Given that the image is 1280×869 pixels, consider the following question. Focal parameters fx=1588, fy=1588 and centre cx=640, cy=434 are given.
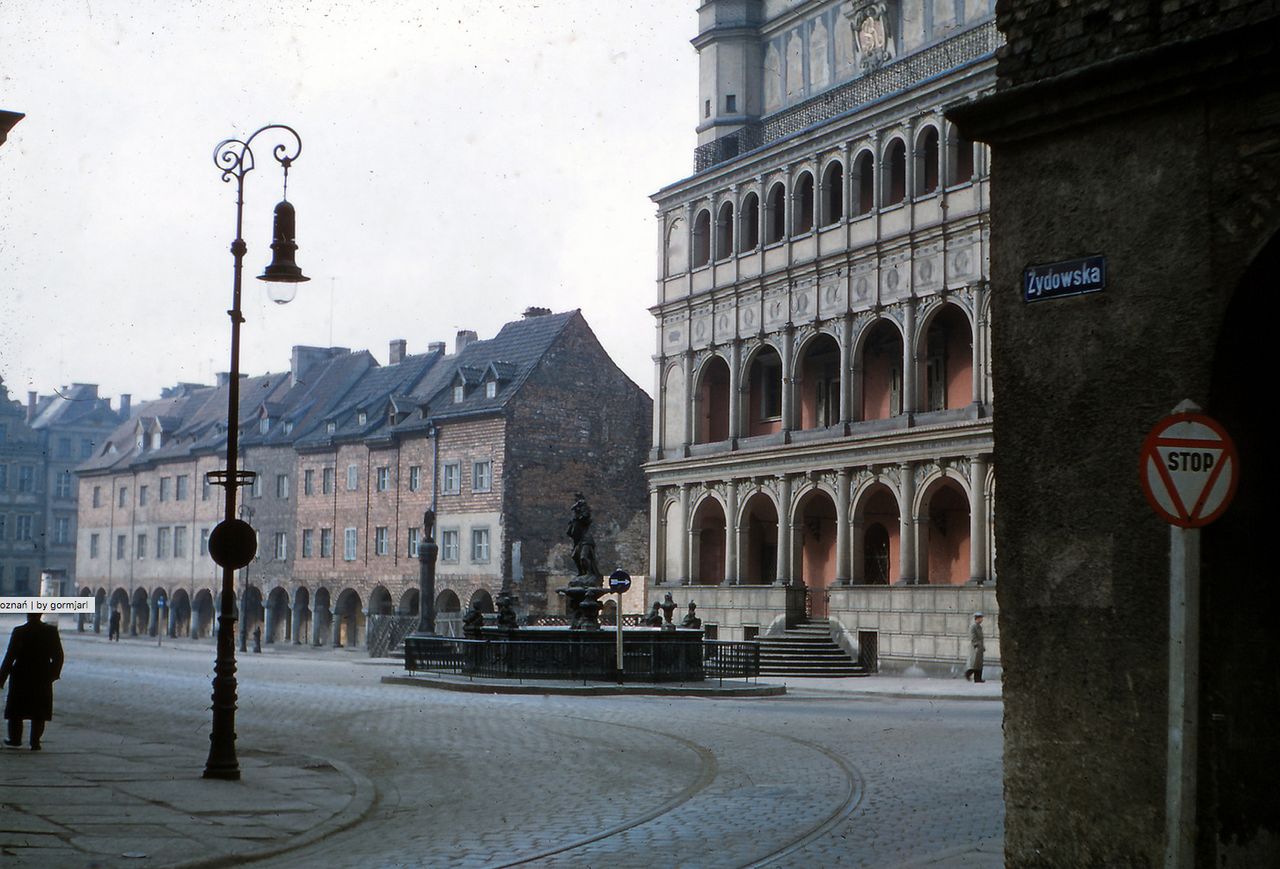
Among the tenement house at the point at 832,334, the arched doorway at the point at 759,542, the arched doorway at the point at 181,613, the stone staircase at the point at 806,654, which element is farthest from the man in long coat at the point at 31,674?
the arched doorway at the point at 181,613

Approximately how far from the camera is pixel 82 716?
23297 mm

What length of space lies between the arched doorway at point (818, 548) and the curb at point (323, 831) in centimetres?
3218

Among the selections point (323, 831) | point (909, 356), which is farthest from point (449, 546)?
point (323, 831)

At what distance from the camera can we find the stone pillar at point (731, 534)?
48219mm

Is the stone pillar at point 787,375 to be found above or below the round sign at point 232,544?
above

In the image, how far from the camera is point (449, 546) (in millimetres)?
62219

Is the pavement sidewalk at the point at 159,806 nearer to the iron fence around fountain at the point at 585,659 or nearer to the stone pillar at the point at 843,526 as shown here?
the iron fence around fountain at the point at 585,659

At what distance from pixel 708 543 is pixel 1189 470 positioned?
Answer: 45398mm

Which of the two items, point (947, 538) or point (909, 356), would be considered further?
point (947, 538)

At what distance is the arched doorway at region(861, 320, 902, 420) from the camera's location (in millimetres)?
44438

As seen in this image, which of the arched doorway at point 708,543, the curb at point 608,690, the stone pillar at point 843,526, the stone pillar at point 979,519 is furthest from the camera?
the arched doorway at point 708,543

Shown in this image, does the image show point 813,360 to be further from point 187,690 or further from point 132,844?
point 132,844

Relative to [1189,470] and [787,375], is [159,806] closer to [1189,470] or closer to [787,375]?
[1189,470]

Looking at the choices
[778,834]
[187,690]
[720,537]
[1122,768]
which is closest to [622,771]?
[778,834]
